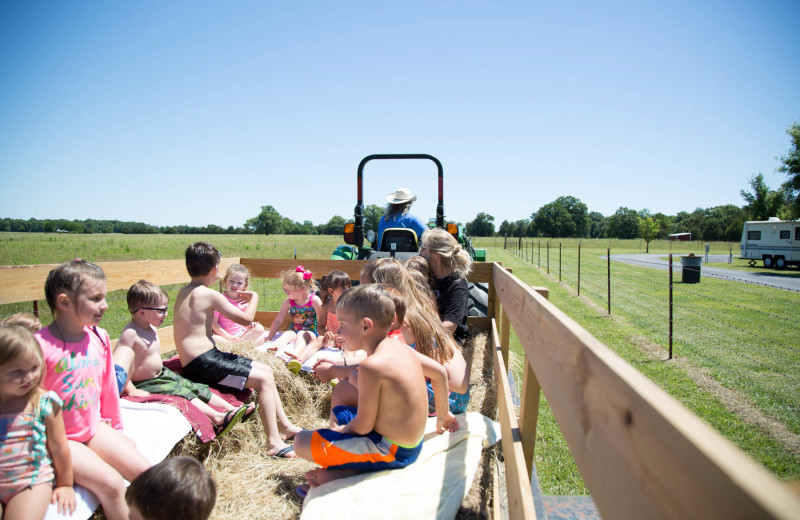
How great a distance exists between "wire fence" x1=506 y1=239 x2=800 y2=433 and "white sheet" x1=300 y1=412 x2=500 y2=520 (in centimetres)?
365

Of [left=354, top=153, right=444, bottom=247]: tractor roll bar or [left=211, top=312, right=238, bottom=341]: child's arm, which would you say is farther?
[left=354, top=153, right=444, bottom=247]: tractor roll bar

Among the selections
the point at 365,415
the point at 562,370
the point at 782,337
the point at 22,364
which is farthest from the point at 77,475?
the point at 782,337

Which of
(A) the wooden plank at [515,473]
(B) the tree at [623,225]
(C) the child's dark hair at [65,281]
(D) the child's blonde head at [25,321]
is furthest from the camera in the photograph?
(B) the tree at [623,225]

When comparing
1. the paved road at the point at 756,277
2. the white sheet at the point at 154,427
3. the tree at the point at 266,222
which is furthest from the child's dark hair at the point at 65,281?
the tree at the point at 266,222

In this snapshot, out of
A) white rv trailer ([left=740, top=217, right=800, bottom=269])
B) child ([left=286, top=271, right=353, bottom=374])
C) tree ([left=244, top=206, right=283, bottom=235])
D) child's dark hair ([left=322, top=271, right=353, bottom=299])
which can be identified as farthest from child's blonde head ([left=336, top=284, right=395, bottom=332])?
tree ([left=244, top=206, right=283, bottom=235])

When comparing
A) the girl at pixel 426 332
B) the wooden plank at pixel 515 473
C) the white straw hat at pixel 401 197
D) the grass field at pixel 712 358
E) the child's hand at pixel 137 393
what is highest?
the white straw hat at pixel 401 197

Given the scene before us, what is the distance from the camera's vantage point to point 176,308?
3170 millimetres

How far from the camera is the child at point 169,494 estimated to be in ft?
4.95

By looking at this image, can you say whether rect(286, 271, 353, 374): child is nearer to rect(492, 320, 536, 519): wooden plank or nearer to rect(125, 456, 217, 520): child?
rect(492, 320, 536, 519): wooden plank

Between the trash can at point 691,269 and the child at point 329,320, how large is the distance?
44.7 feet

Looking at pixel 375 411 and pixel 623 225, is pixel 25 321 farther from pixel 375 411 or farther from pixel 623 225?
pixel 623 225

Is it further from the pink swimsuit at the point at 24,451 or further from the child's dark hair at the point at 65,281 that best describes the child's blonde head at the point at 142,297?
the pink swimsuit at the point at 24,451

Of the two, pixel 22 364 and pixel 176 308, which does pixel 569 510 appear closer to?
pixel 22 364

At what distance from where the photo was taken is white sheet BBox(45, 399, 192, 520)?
239cm
